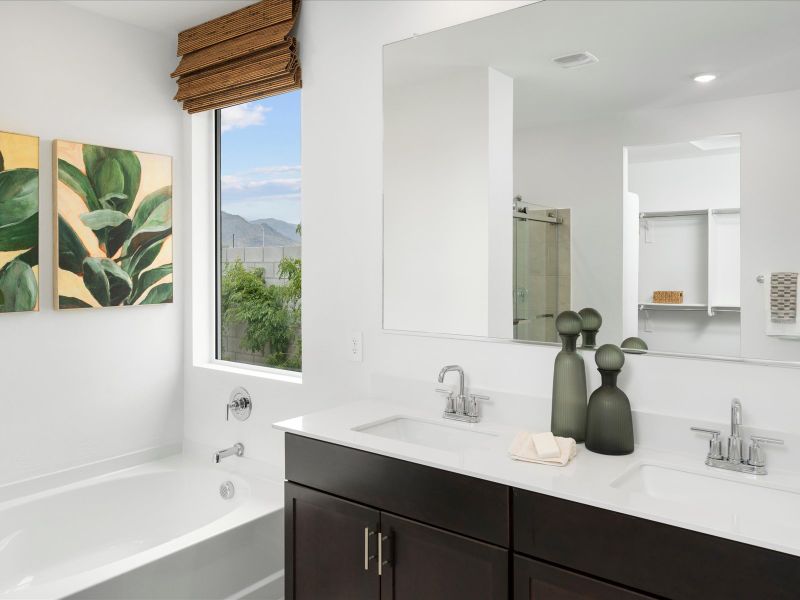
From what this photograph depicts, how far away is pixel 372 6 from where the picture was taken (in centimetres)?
236

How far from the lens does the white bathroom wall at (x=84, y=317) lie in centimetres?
262

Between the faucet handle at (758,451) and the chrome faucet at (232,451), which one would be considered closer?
the faucet handle at (758,451)

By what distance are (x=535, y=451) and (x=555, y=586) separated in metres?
0.32

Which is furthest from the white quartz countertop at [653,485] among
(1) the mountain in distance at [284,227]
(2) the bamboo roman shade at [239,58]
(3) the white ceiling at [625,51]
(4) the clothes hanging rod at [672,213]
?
(2) the bamboo roman shade at [239,58]

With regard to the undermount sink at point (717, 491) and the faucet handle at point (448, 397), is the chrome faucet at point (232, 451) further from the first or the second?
the undermount sink at point (717, 491)

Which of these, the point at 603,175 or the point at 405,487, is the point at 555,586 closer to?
the point at 405,487

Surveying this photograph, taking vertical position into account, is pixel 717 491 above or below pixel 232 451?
above

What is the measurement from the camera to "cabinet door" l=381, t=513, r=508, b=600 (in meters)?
1.54

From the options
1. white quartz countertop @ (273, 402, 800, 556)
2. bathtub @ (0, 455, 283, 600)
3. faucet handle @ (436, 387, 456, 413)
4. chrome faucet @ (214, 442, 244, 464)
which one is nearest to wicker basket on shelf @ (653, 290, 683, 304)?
white quartz countertop @ (273, 402, 800, 556)

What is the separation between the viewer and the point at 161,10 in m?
2.80

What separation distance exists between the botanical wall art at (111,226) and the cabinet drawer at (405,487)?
142cm

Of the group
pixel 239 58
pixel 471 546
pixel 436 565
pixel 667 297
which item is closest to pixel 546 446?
pixel 471 546

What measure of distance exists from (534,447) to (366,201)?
1.18 meters

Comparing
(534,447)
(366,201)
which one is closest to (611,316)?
(534,447)
